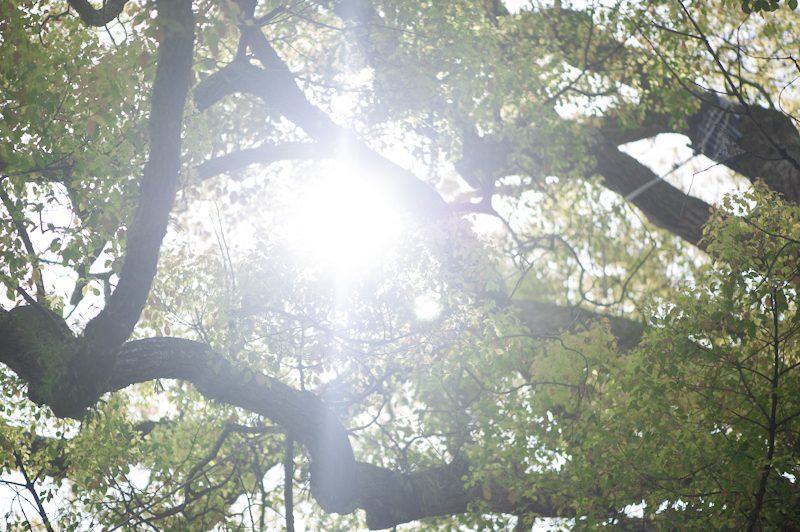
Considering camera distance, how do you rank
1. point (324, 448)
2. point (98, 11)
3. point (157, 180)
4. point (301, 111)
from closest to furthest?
point (157, 180) → point (98, 11) → point (324, 448) → point (301, 111)

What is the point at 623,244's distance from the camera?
20375 mm

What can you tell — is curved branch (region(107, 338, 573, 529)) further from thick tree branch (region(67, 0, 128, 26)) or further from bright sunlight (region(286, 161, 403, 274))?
thick tree branch (region(67, 0, 128, 26))

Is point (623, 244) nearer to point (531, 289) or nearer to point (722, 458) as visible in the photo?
point (531, 289)

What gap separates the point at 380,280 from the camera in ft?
36.4

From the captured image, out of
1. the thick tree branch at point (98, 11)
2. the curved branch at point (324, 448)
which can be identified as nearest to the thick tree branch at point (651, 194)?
the curved branch at point (324, 448)

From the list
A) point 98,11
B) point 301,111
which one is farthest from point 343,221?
point 98,11

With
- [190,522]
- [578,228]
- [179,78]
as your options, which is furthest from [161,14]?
[578,228]

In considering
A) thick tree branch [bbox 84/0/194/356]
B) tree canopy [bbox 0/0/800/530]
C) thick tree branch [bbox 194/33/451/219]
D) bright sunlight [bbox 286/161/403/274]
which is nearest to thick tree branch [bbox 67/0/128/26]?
tree canopy [bbox 0/0/800/530]

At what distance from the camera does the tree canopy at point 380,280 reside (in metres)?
7.43

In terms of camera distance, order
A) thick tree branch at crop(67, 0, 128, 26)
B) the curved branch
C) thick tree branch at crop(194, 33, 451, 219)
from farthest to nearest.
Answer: thick tree branch at crop(194, 33, 451, 219) → the curved branch → thick tree branch at crop(67, 0, 128, 26)

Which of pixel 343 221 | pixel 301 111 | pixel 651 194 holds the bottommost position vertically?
pixel 343 221

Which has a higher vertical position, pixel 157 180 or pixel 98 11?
pixel 98 11

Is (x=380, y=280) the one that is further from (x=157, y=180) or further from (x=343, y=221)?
(x=157, y=180)

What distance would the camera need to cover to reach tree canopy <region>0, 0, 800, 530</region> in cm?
743
